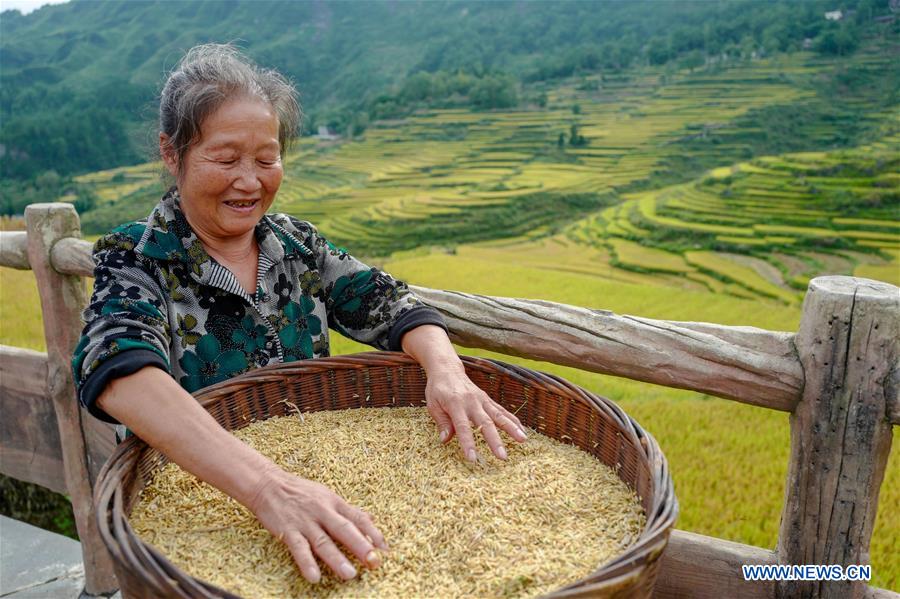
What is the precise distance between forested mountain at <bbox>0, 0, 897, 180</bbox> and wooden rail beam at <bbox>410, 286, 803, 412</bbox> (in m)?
9.22

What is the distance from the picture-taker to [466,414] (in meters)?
1.43

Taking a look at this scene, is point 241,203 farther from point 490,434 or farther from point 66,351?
point 66,351

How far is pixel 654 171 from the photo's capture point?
487 inches

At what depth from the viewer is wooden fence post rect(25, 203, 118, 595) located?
2527mm

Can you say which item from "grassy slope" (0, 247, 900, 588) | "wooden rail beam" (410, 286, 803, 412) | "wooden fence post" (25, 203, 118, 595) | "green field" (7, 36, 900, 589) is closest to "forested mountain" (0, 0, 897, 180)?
"green field" (7, 36, 900, 589)

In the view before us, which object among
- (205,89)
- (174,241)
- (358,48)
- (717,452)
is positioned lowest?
Answer: (717,452)

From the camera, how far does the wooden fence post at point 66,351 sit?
2527mm

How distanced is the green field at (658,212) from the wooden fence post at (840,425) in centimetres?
74

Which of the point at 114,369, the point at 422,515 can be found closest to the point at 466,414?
the point at 422,515

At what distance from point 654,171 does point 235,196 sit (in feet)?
39.0

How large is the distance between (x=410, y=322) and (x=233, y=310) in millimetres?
435

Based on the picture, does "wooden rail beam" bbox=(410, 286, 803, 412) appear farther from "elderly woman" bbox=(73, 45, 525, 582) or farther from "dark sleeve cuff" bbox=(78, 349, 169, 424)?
"dark sleeve cuff" bbox=(78, 349, 169, 424)

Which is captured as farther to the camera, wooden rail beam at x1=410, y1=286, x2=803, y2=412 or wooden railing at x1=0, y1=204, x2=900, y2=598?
wooden rail beam at x1=410, y1=286, x2=803, y2=412

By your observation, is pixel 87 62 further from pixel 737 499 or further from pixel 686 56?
pixel 737 499
